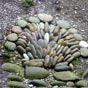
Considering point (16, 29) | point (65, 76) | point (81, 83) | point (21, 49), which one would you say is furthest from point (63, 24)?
point (81, 83)

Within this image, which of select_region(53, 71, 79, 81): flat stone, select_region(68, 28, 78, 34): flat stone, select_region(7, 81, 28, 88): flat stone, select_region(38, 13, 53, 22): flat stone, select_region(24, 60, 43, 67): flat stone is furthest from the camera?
select_region(38, 13, 53, 22): flat stone

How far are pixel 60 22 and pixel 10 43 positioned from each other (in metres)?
0.76

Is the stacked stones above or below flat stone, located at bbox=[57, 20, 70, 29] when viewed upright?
below

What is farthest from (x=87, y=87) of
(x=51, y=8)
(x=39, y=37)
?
(x=51, y=8)

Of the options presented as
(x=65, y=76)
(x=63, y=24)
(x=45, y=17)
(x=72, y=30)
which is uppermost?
(x=45, y=17)

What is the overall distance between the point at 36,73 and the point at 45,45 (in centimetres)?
44

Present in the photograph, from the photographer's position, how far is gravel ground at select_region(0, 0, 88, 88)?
433cm

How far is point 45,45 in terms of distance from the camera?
12.9ft

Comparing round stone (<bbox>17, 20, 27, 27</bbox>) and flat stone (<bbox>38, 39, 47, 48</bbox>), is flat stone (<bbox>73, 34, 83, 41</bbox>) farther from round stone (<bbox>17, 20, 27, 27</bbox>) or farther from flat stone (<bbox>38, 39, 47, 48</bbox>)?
round stone (<bbox>17, 20, 27, 27</bbox>)

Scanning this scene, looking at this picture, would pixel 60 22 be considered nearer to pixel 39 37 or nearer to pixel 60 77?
pixel 39 37

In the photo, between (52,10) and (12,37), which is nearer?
(12,37)

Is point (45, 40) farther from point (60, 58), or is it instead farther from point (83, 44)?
point (83, 44)

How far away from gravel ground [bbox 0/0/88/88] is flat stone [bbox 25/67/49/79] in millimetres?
792

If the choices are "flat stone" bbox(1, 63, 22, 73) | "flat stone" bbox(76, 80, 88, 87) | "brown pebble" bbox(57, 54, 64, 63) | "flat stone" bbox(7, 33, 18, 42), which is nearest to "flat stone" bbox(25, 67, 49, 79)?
"flat stone" bbox(1, 63, 22, 73)
